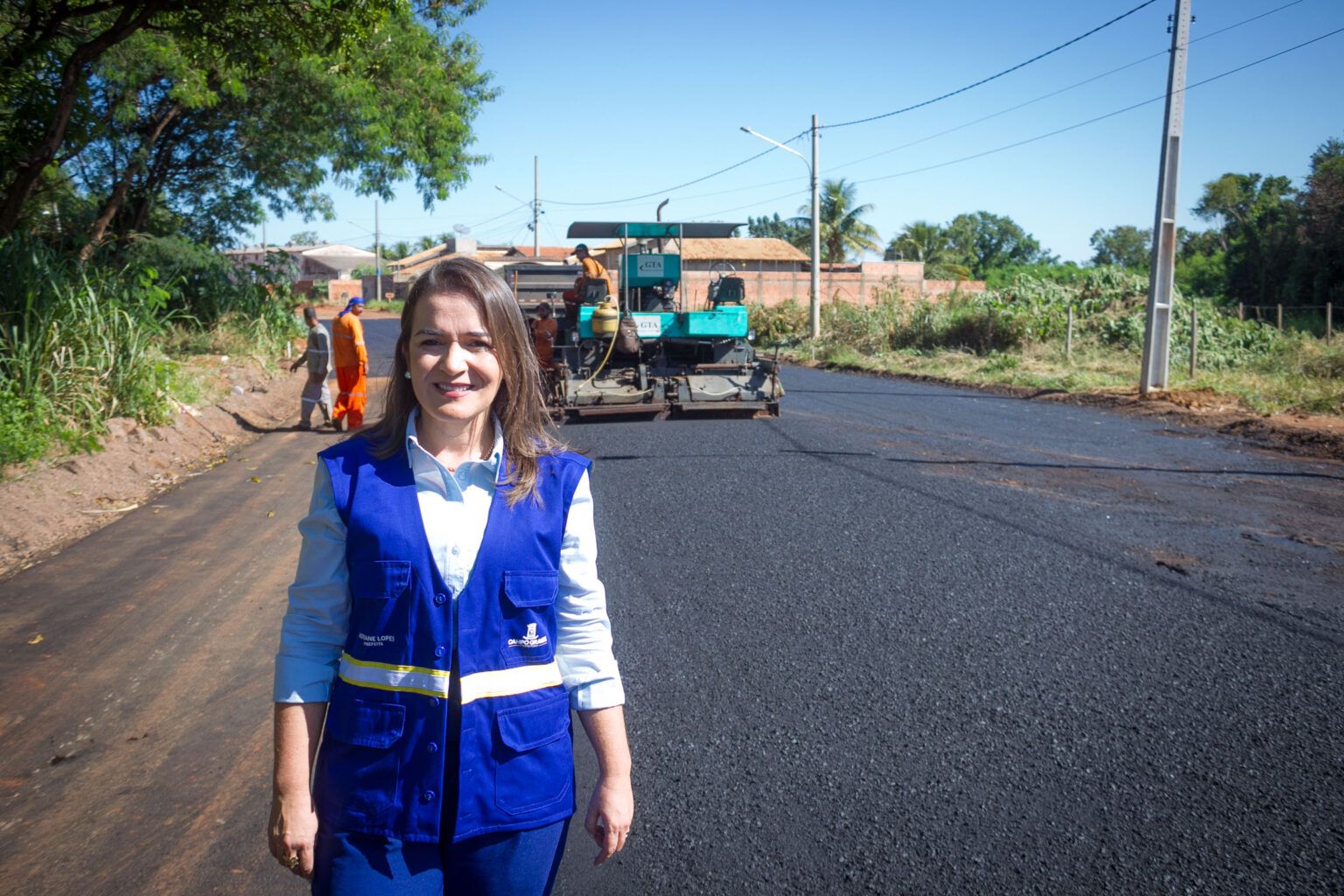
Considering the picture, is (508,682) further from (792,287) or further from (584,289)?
(792,287)

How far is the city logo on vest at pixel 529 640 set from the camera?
6.70 ft

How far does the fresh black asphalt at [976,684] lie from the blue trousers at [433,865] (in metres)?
1.37

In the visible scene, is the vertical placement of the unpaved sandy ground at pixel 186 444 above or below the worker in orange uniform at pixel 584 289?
below

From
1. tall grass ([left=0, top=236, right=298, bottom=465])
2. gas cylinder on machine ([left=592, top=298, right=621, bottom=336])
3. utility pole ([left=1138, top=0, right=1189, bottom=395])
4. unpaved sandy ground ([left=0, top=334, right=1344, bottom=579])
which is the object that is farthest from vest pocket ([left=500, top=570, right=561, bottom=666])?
utility pole ([left=1138, top=0, right=1189, bottom=395])

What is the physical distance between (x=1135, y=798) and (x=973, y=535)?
157 inches

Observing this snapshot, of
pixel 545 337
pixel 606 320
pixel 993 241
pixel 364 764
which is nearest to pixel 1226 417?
pixel 606 320

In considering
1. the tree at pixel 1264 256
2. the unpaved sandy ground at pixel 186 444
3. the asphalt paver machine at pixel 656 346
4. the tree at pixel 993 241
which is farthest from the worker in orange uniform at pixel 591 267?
the tree at pixel 993 241

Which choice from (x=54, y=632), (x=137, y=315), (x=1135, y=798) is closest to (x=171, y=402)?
(x=137, y=315)

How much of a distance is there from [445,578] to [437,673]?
0.17 m

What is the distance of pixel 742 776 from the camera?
157 inches

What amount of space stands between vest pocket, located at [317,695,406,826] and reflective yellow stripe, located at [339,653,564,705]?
0.13ft

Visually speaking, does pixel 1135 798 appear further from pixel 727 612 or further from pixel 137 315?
pixel 137 315

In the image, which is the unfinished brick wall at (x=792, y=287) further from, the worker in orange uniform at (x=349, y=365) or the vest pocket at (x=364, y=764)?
the vest pocket at (x=364, y=764)

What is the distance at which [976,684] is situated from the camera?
4.85 metres
